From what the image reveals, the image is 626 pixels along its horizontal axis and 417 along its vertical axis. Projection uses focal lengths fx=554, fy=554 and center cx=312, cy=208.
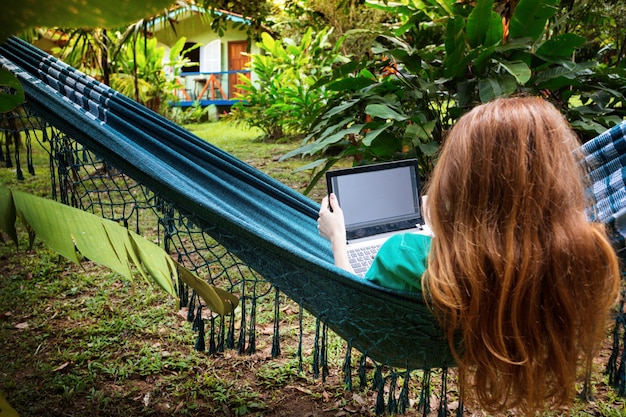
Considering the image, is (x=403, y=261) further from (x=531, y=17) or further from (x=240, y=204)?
(x=531, y=17)

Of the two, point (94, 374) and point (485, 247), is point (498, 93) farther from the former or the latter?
point (94, 374)

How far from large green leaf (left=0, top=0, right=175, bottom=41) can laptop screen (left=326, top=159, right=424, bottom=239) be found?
84 centimetres

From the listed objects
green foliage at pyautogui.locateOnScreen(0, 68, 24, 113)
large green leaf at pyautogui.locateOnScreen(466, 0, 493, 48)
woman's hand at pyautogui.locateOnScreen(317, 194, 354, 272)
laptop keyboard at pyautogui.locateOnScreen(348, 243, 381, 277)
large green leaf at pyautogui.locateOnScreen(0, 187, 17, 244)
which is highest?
large green leaf at pyautogui.locateOnScreen(466, 0, 493, 48)

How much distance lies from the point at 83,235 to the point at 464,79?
197 centimetres

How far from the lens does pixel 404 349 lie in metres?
1.19

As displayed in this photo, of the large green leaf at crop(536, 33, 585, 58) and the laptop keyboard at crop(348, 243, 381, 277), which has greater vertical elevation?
the large green leaf at crop(536, 33, 585, 58)

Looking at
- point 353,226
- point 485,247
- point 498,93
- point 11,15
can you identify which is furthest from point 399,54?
point 11,15

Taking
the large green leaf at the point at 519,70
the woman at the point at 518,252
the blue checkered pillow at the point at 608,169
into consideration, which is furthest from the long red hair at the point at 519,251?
Result: the large green leaf at the point at 519,70

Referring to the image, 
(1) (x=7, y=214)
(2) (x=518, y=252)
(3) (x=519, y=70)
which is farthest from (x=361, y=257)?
(3) (x=519, y=70)

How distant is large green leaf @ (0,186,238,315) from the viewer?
86 cm

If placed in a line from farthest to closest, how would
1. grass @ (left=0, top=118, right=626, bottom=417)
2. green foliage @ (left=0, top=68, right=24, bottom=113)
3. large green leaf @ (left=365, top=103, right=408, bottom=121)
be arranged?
large green leaf @ (left=365, top=103, right=408, bottom=121) < grass @ (left=0, top=118, right=626, bottom=417) < green foliage @ (left=0, top=68, right=24, bottom=113)

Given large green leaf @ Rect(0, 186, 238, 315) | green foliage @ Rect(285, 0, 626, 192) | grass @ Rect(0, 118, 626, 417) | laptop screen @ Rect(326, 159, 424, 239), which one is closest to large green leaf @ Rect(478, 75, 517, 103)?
green foliage @ Rect(285, 0, 626, 192)

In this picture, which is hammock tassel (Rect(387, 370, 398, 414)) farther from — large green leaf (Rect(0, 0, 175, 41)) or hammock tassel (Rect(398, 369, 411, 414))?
large green leaf (Rect(0, 0, 175, 41))

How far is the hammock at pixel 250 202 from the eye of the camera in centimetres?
113
